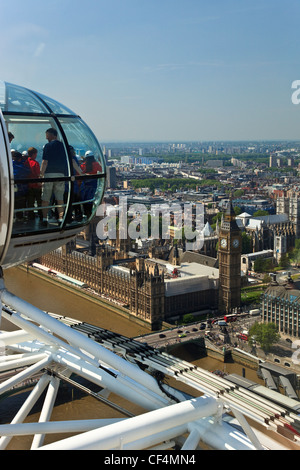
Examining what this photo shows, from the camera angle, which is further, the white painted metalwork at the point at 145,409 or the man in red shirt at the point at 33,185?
the man in red shirt at the point at 33,185

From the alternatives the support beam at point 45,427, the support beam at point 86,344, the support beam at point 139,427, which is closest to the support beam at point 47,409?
the support beam at point 45,427

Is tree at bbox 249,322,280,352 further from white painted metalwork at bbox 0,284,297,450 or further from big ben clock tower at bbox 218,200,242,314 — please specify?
white painted metalwork at bbox 0,284,297,450

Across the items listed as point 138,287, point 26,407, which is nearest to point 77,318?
point 138,287

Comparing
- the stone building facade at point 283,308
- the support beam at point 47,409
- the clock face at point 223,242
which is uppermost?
the support beam at point 47,409

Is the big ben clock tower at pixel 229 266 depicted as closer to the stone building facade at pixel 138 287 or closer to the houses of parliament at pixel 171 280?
the houses of parliament at pixel 171 280

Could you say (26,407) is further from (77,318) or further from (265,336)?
(77,318)
